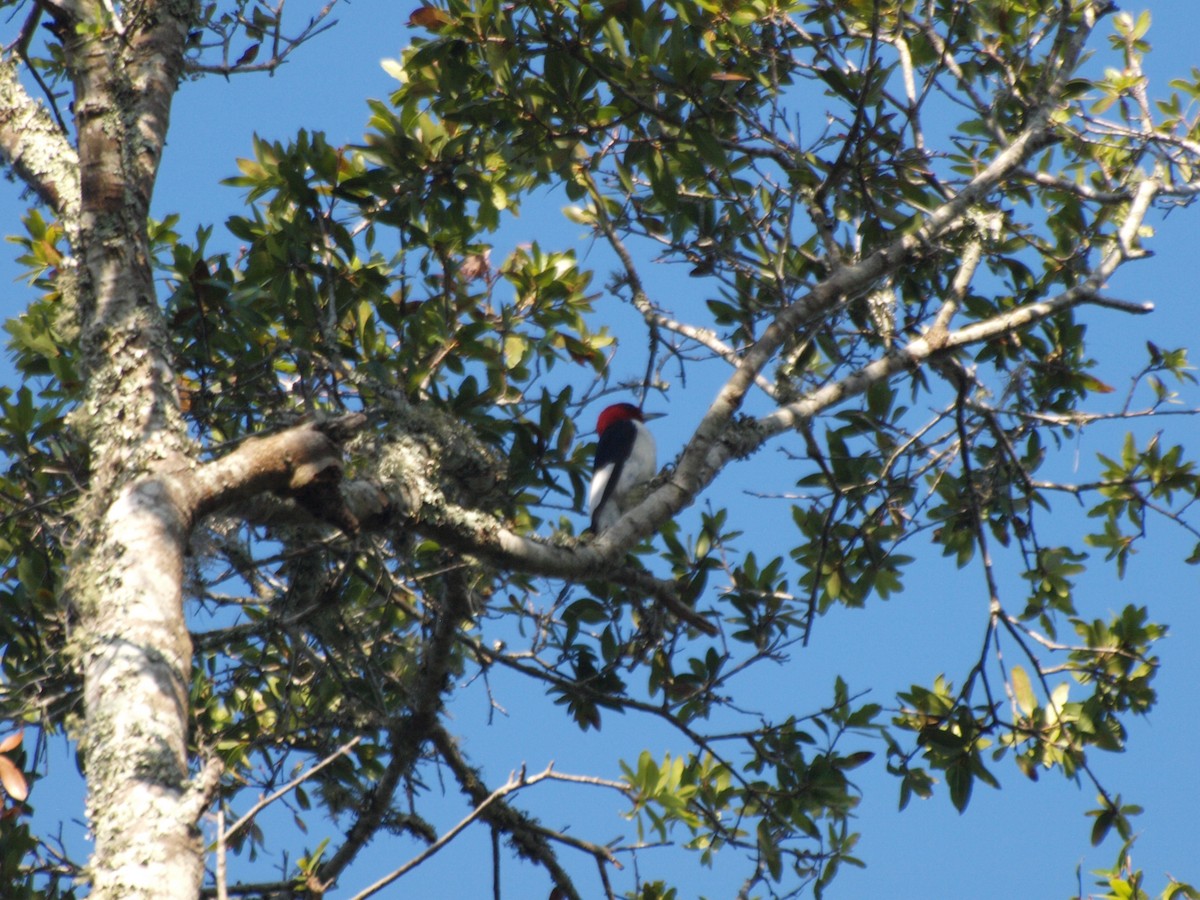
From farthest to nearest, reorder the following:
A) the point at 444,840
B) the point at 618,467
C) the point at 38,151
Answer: the point at 618,467 → the point at 38,151 → the point at 444,840

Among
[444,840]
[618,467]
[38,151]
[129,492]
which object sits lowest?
[444,840]

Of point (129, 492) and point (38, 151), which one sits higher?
point (38, 151)

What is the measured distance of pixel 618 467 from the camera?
20.6ft

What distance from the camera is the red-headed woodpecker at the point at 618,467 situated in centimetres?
613

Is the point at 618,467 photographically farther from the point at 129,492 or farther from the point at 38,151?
the point at 129,492

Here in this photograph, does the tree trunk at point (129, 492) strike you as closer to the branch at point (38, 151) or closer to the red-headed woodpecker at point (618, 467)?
the branch at point (38, 151)

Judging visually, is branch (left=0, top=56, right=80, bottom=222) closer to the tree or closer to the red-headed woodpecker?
the tree

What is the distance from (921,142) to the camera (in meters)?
3.90

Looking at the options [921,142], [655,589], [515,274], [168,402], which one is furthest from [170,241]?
[921,142]

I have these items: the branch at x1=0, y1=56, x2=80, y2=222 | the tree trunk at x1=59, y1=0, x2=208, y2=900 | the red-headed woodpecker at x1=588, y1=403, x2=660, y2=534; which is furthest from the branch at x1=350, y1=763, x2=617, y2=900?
the red-headed woodpecker at x1=588, y1=403, x2=660, y2=534

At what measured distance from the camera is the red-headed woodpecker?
6129 millimetres

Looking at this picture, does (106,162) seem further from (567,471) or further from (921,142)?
(921,142)

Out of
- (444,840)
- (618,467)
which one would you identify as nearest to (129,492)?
(444,840)

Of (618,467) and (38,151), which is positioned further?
(618,467)
